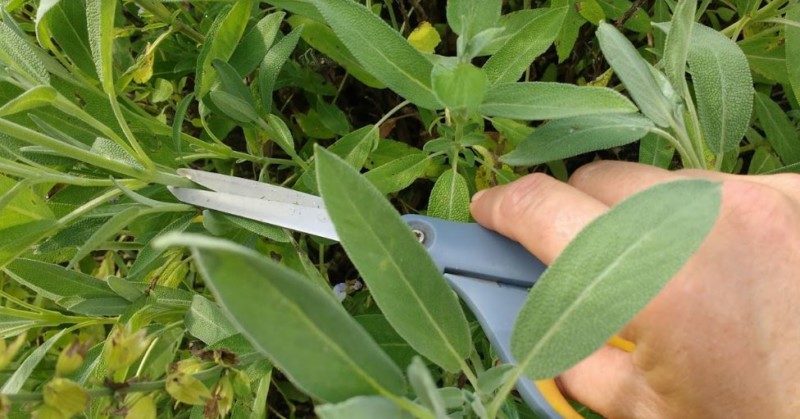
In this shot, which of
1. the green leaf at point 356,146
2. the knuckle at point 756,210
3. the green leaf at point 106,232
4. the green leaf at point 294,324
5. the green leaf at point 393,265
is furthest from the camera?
the green leaf at point 356,146

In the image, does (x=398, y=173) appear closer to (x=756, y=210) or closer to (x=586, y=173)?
(x=586, y=173)

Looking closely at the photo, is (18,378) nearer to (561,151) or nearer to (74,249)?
(74,249)

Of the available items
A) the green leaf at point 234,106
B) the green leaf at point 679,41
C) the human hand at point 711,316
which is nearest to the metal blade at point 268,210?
the green leaf at point 234,106

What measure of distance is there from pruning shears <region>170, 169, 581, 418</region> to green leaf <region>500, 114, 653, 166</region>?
10 centimetres

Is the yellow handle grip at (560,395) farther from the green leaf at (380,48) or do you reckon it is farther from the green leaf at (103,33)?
the green leaf at (103,33)

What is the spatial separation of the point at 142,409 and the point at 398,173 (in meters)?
0.42

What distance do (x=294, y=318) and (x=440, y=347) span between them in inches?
8.0

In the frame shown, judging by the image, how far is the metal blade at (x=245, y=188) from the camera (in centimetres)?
83

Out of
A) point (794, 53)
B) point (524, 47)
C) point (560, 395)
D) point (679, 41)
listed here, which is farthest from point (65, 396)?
point (794, 53)

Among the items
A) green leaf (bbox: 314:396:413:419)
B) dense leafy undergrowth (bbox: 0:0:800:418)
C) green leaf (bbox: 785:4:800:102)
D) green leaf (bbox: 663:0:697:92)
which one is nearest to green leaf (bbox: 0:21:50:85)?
dense leafy undergrowth (bbox: 0:0:800:418)

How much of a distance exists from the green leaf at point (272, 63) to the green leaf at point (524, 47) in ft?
0.83

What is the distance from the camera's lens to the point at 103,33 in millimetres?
731

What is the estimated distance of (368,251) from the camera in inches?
20.7

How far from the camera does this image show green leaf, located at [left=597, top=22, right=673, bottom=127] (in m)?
0.75
